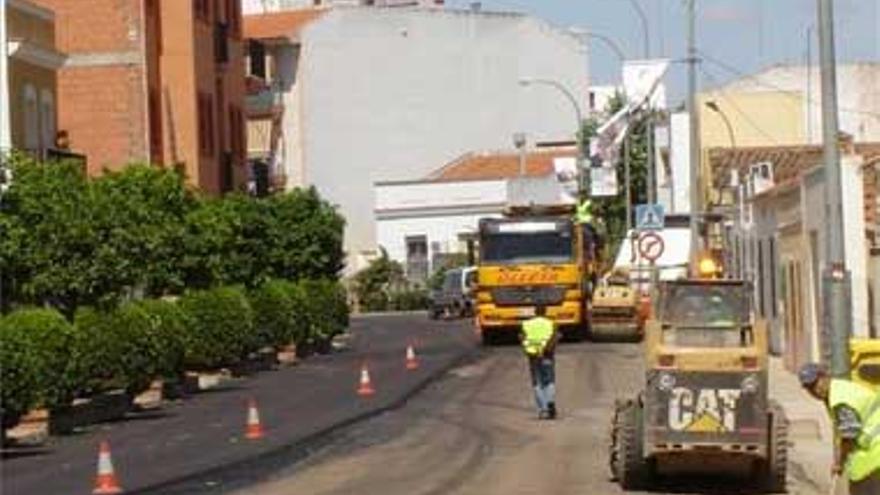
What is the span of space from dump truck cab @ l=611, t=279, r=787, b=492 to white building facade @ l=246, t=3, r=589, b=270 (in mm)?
77661

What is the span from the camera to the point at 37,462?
90.1 feet

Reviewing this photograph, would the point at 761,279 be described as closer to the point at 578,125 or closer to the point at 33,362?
the point at 33,362

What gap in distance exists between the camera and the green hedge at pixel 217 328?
Answer: 4328cm

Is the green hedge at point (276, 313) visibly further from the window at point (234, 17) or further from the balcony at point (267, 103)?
the balcony at point (267, 103)

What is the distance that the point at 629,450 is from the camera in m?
21.8

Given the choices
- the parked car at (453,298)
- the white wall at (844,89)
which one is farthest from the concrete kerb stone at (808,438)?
the white wall at (844,89)

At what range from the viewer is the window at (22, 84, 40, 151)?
5097cm

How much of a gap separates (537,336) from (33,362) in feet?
24.4

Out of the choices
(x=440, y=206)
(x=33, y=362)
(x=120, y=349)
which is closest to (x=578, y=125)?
(x=440, y=206)

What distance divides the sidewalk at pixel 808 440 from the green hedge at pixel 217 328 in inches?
473

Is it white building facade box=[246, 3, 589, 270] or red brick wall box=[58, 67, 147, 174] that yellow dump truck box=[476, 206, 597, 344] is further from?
white building facade box=[246, 3, 589, 270]

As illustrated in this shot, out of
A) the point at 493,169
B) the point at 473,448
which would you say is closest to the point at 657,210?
the point at 473,448

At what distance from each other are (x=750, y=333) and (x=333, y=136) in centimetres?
7969

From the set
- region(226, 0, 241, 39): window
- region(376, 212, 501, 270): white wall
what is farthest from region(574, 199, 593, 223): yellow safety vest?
region(376, 212, 501, 270): white wall
